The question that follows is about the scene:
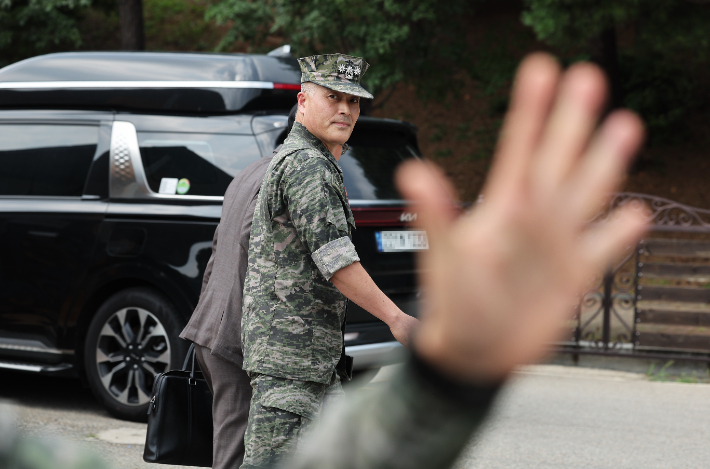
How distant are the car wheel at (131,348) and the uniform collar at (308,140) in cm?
296

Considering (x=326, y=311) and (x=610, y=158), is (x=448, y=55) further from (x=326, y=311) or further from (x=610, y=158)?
(x=610, y=158)

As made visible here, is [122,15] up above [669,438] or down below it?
above

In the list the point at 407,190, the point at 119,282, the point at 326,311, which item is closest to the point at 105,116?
the point at 119,282

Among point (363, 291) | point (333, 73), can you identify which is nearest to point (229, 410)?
point (363, 291)

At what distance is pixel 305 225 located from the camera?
2.32 m

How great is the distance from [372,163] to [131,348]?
198cm

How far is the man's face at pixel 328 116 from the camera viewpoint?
257 cm

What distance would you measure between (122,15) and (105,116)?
12.9 m

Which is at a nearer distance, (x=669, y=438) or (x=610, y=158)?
(x=610, y=158)

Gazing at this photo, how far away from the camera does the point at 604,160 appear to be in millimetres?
652

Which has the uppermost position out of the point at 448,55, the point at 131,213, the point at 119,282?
the point at 448,55

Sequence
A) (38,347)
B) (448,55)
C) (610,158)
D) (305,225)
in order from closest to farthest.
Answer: (610,158) → (305,225) → (38,347) → (448,55)

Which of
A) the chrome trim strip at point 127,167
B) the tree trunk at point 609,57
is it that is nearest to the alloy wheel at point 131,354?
the chrome trim strip at point 127,167

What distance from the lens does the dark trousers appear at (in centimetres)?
274
